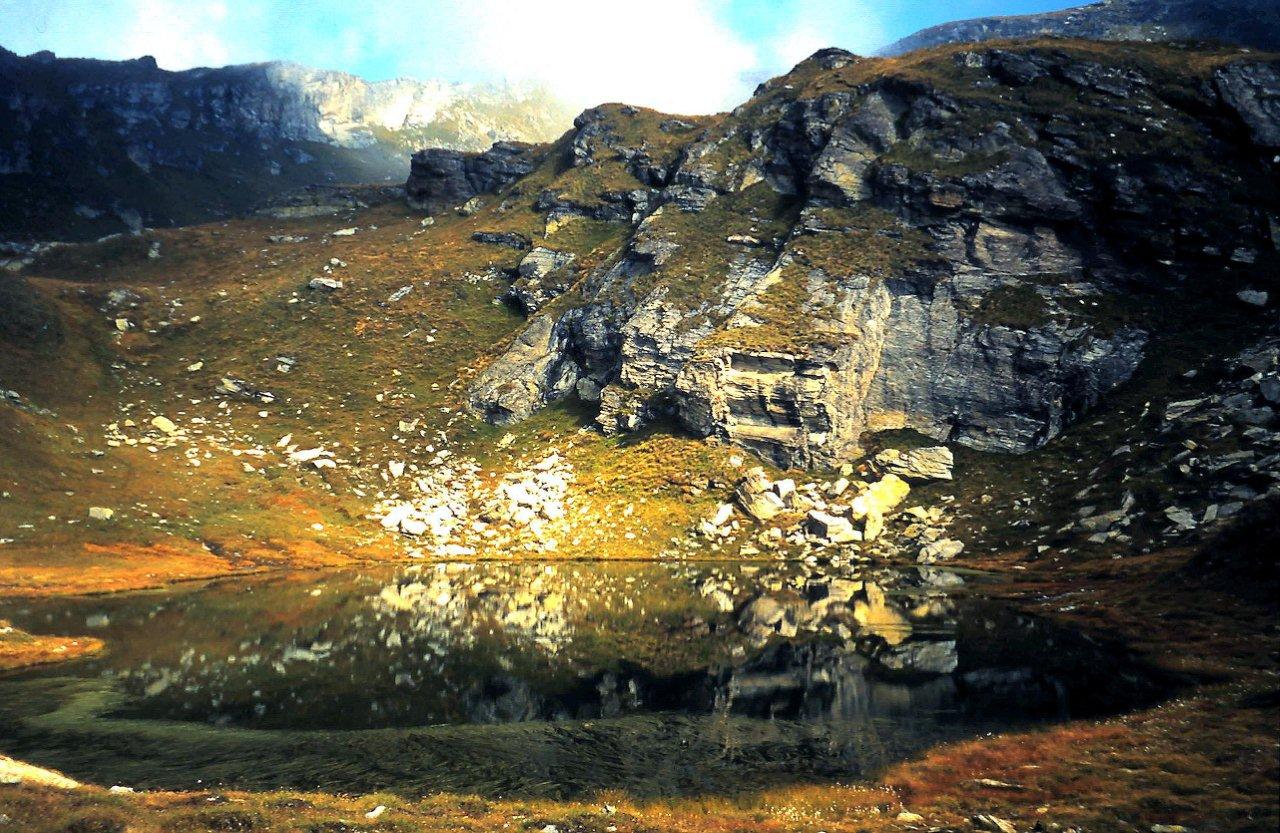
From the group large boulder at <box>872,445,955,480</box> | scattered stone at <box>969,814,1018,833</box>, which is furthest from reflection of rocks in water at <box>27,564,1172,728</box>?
large boulder at <box>872,445,955,480</box>

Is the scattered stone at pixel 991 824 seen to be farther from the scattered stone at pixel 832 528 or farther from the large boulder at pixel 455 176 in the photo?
the large boulder at pixel 455 176

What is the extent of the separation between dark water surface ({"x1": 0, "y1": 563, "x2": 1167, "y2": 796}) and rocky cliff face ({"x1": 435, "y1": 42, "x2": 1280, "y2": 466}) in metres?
39.9

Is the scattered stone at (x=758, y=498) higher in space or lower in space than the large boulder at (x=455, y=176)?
lower

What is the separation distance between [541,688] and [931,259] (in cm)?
8361

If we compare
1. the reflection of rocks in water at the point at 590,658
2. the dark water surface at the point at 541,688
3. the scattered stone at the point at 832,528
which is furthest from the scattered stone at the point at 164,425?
the scattered stone at the point at 832,528

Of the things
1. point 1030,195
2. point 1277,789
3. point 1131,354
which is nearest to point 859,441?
point 1131,354

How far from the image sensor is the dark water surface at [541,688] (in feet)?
76.5

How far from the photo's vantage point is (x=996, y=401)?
82.4m

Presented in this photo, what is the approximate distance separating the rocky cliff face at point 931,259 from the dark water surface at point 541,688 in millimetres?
39920

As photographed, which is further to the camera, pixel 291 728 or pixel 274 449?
pixel 274 449

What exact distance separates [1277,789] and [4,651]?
54.7 meters

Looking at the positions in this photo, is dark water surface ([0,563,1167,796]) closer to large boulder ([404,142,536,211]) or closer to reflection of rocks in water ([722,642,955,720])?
reflection of rocks in water ([722,642,955,720])

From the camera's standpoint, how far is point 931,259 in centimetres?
9331

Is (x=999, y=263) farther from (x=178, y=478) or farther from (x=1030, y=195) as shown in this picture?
(x=178, y=478)
